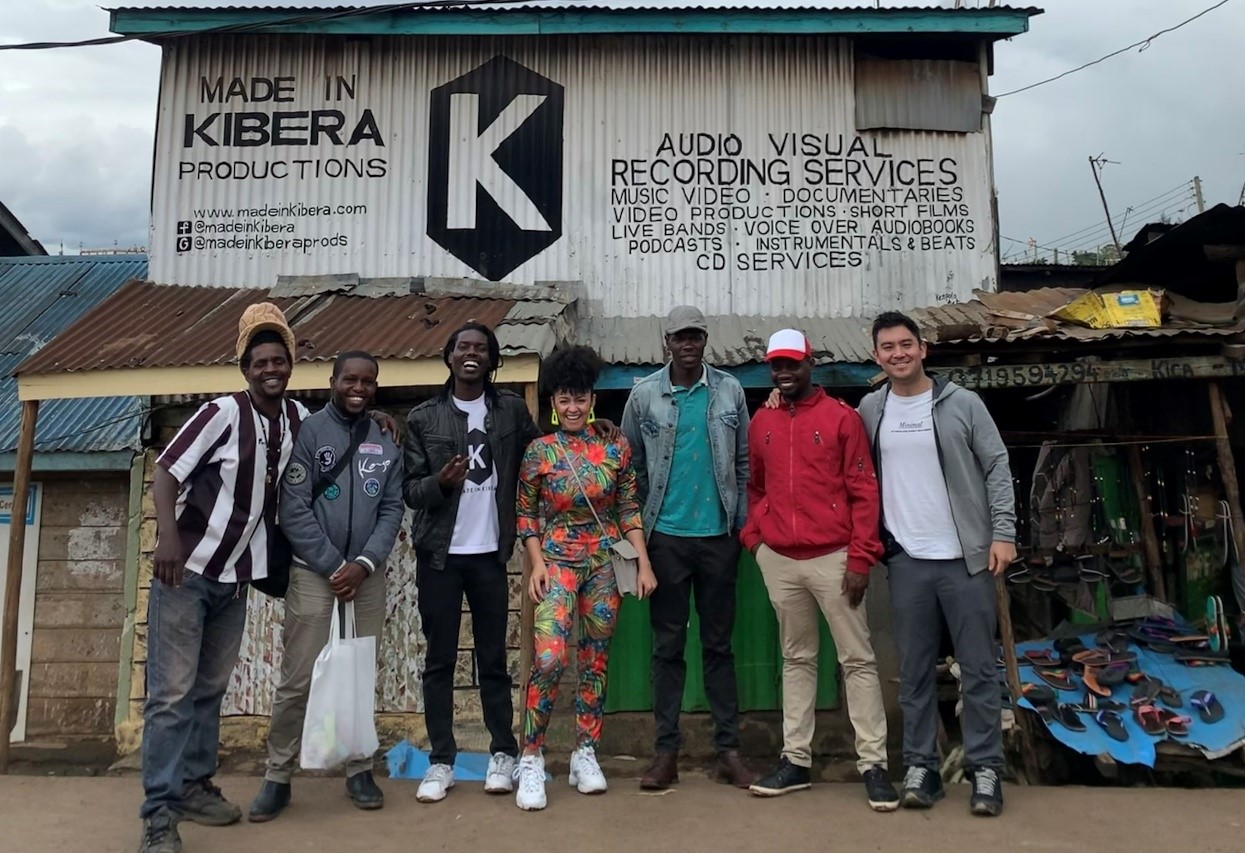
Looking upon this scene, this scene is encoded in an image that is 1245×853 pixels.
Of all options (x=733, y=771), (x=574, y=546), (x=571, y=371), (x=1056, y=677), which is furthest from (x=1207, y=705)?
(x=571, y=371)

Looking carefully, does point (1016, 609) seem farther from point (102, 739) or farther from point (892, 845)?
point (102, 739)

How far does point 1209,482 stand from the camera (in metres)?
6.30

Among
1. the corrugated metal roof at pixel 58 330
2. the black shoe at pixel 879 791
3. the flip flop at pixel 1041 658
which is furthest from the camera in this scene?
the corrugated metal roof at pixel 58 330

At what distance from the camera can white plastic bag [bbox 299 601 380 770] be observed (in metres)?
3.59

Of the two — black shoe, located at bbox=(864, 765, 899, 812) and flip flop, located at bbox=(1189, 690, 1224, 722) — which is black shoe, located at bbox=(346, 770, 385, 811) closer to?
black shoe, located at bbox=(864, 765, 899, 812)

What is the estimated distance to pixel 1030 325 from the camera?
5410 millimetres

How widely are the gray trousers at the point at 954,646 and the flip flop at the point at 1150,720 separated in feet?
6.34

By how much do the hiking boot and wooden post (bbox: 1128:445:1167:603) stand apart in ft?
19.4

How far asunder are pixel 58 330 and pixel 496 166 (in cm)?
497

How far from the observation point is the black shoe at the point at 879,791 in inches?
151

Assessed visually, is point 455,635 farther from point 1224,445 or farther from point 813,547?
Answer: point 1224,445

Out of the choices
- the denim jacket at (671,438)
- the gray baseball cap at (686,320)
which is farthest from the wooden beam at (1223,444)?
the gray baseball cap at (686,320)

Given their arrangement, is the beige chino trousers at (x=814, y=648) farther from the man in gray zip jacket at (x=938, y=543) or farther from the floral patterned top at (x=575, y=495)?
the floral patterned top at (x=575, y=495)

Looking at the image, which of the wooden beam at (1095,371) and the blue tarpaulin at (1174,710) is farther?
the wooden beam at (1095,371)
